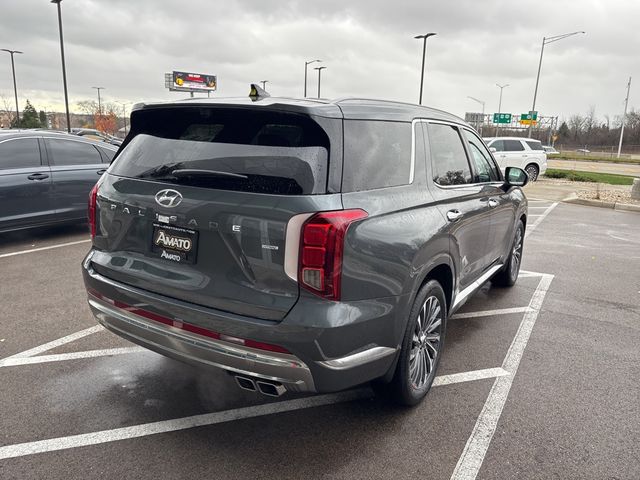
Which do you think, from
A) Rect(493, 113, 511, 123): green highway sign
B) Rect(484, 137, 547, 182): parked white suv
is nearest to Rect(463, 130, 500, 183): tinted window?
Rect(484, 137, 547, 182): parked white suv

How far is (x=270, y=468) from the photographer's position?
2602mm

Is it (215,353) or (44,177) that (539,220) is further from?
(215,353)

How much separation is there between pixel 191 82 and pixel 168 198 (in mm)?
65708

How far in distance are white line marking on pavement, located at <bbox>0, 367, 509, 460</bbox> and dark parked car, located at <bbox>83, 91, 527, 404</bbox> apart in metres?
0.45

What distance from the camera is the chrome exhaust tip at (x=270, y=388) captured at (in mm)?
2465

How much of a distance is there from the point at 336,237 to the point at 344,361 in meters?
0.61

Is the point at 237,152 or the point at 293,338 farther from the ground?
the point at 237,152

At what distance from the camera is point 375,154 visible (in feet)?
9.05

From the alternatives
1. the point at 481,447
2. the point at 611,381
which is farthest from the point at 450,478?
the point at 611,381

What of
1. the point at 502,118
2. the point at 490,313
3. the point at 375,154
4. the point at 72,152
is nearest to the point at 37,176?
the point at 72,152

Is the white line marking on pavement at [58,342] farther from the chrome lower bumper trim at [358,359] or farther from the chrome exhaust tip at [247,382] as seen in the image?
the chrome lower bumper trim at [358,359]

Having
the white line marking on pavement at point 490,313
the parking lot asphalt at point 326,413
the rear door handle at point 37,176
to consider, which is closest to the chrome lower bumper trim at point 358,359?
the parking lot asphalt at point 326,413

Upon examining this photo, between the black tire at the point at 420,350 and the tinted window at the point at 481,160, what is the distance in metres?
1.41

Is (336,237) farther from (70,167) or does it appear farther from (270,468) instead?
(70,167)
